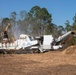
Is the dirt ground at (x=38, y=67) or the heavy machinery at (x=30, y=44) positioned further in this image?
the heavy machinery at (x=30, y=44)

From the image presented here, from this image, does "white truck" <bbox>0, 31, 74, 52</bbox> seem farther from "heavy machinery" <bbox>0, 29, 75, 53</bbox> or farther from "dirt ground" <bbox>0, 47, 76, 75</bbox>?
"dirt ground" <bbox>0, 47, 76, 75</bbox>

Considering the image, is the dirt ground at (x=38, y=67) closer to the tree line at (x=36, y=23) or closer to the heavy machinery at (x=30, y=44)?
the heavy machinery at (x=30, y=44)

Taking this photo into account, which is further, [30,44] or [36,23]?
[36,23]

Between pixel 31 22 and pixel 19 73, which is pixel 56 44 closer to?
pixel 19 73

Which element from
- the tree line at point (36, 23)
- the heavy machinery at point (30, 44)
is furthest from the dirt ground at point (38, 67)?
the tree line at point (36, 23)

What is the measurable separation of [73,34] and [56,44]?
3.15 m

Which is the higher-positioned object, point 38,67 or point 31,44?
point 31,44

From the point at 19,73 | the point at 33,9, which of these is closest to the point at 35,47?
the point at 19,73

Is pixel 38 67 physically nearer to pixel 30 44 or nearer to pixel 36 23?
pixel 30 44

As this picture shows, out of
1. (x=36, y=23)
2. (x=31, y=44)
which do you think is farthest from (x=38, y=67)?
(x=36, y=23)

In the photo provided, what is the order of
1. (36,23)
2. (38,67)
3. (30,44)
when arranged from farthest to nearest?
(36,23) < (30,44) < (38,67)

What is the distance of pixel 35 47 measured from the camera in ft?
118

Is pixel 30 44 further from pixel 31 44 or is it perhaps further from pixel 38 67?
pixel 38 67

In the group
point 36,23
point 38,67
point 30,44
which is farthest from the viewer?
point 36,23
